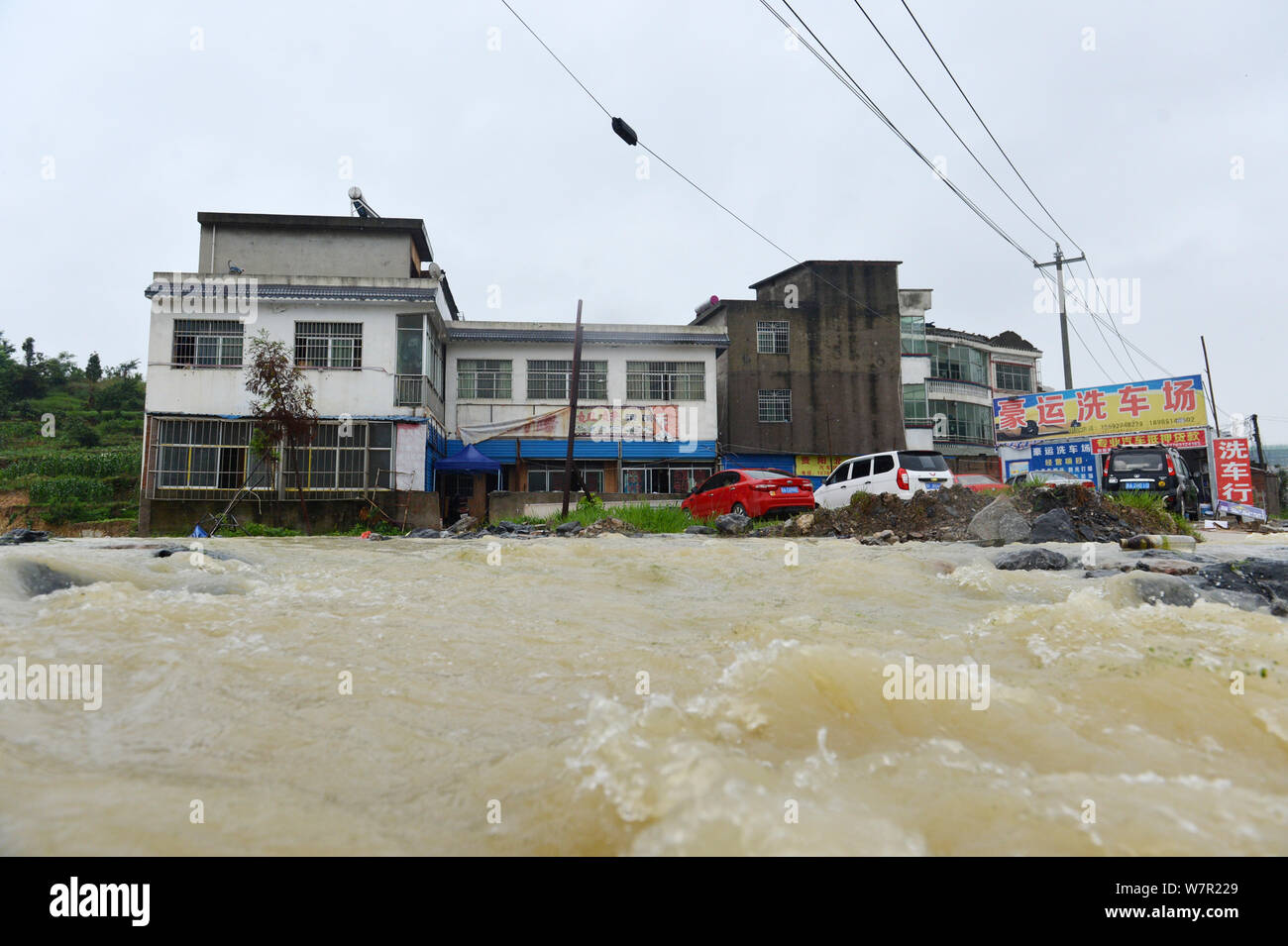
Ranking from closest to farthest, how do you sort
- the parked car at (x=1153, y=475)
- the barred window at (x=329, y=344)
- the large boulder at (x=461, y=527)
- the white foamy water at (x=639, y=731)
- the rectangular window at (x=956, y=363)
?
the white foamy water at (x=639, y=731), the large boulder at (x=461, y=527), the parked car at (x=1153, y=475), the barred window at (x=329, y=344), the rectangular window at (x=956, y=363)

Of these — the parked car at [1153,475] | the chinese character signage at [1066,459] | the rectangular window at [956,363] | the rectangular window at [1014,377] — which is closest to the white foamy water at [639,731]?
the parked car at [1153,475]

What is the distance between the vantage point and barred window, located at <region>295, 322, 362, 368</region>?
700 inches

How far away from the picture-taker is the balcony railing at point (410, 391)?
17562 mm

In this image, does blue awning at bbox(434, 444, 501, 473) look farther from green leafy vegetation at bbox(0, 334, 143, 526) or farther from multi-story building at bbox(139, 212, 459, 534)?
green leafy vegetation at bbox(0, 334, 143, 526)

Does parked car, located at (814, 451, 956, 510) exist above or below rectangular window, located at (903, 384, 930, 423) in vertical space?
below

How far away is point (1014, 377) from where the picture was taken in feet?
109

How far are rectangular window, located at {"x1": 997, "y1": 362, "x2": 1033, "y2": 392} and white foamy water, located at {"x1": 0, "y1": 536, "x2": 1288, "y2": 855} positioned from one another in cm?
3225

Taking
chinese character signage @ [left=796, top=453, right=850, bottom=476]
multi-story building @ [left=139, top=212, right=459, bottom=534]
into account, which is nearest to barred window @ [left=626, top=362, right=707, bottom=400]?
chinese character signage @ [left=796, top=453, right=850, bottom=476]

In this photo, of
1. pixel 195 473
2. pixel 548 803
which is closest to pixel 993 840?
pixel 548 803

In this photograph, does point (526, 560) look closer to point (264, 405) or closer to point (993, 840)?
point (993, 840)

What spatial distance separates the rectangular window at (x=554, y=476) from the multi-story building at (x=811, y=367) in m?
5.81

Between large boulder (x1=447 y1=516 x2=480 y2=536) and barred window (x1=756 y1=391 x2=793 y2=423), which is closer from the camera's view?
large boulder (x1=447 y1=516 x2=480 y2=536)

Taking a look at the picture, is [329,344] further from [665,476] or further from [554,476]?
[665,476]

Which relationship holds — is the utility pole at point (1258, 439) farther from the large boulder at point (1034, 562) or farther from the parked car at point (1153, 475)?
the large boulder at point (1034, 562)
